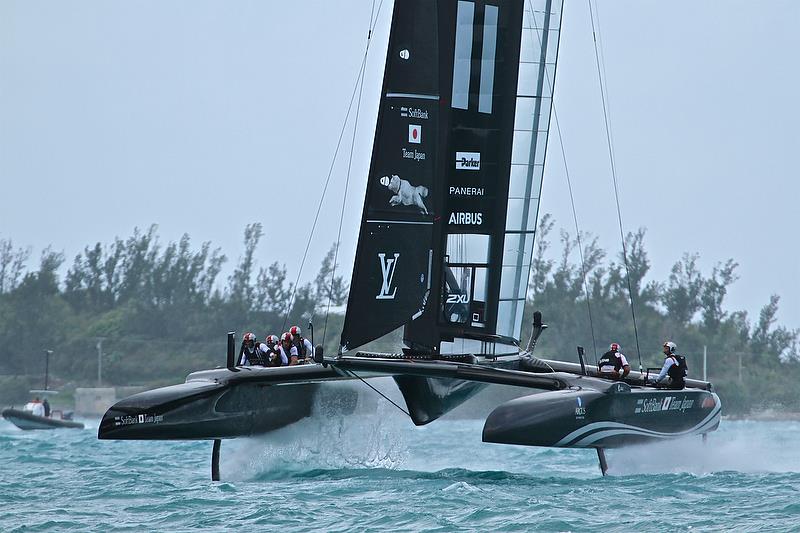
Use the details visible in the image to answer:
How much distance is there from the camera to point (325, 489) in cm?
1158

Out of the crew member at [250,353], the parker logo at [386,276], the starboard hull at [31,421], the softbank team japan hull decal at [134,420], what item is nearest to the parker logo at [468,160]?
the parker logo at [386,276]

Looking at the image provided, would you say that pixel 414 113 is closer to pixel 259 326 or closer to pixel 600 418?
pixel 600 418

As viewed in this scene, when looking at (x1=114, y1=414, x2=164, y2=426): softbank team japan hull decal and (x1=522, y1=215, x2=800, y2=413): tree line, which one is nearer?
(x1=114, y1=414, x2=164, y2=426): softbank team japan hull decal

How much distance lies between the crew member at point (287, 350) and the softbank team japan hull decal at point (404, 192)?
233cm

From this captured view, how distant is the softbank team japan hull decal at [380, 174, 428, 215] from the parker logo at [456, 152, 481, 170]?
1.39 m

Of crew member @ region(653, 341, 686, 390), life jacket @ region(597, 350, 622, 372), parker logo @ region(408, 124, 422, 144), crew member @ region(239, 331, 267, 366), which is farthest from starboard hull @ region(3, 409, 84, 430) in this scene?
parker logo @ region(408, 124, 422, 144)

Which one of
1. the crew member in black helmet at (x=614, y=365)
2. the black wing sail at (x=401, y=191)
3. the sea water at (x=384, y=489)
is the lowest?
the sea water at (x=384, y=489)

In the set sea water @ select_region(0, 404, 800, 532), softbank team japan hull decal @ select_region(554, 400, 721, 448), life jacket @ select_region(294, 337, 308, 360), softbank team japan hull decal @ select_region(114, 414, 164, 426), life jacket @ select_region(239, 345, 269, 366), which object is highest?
life jacket @ select_region(294, 337, 308, 360)

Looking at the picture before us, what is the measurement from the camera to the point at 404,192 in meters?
12.1

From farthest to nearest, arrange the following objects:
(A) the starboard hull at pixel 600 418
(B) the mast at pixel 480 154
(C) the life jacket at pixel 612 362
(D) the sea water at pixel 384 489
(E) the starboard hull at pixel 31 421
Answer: (E) the starboard hull at pixel 31 421, (C) the life jacket at pixel 612 362, (B) the mast at pixel 480 154, (A) the starboard hull at pixel 600 418, (D) the sea water at pixel 384 489

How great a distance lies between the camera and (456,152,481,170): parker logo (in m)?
13.5

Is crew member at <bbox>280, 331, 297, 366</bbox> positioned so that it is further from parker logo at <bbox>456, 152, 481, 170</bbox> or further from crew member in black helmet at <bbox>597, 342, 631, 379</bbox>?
crew member in black helmet at <bbox>597, 342, 631, 379</bbox>

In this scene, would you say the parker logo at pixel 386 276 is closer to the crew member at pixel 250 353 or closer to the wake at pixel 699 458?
the crew member at pixel 250 353

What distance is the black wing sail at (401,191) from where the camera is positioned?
38.9 feet
